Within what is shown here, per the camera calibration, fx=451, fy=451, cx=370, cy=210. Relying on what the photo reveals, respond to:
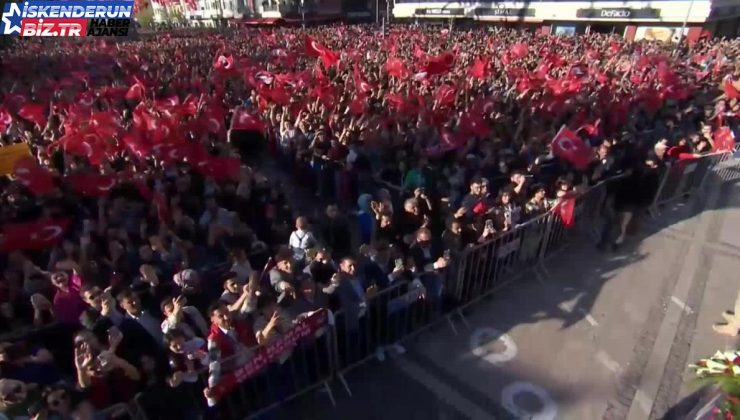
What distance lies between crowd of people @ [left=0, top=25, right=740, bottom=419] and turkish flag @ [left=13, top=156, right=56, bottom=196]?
2 centimetres

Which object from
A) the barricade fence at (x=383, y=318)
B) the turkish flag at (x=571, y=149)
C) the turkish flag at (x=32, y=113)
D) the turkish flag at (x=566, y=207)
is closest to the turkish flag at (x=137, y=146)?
the turkish flag at (x=32, y=113)

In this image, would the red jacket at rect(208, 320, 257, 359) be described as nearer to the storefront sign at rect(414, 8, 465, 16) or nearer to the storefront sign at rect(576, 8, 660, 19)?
the storefront sign at rect(576, 8, 660, 19)

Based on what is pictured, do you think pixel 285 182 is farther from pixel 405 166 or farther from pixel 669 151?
pixel 669 151

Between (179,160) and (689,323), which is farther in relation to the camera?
(179,160)

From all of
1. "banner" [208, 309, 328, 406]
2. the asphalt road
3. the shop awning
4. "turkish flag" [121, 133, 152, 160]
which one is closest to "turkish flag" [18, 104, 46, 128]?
"turkish flag" [121, 133, 152, 160]

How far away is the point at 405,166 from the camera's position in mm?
8180

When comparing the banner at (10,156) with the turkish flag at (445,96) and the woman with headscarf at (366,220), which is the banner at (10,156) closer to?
the woman with headscarf at (366,220)

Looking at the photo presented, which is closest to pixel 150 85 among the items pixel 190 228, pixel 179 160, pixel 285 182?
pixel 285 182

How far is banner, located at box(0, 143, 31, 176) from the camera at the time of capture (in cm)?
657

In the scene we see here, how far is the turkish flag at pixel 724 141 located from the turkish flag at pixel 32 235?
11.7 metres

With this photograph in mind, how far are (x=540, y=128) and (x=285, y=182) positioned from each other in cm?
575

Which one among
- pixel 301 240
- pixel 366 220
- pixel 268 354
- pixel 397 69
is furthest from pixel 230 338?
pixel 397 69

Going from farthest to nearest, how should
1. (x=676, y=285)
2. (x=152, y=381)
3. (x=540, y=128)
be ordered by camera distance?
(x=540, y=128) → (x=676, y=285) → (x=152, y=381)

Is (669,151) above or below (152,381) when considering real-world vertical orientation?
above
